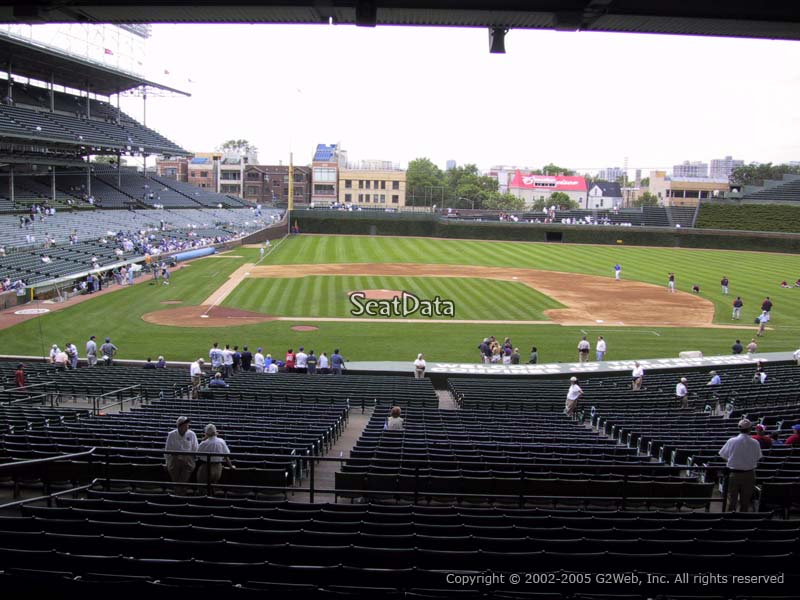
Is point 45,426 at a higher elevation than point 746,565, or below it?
below

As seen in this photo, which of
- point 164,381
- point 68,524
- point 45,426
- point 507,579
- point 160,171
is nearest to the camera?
point 507,579

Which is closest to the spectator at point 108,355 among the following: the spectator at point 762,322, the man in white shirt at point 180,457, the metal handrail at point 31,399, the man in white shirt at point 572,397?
the metal handrail at point 31,399

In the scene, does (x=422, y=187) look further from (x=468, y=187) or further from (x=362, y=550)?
(x=362, y=550)

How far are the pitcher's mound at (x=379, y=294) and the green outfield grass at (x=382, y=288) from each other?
90 cm

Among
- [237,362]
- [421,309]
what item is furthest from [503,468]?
[421,309]

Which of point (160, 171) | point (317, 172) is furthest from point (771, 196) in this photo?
point (160, 171)

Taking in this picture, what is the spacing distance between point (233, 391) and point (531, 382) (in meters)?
9.83

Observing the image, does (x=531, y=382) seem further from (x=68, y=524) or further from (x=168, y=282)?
(x=168, y=282)

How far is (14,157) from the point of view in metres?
52.2

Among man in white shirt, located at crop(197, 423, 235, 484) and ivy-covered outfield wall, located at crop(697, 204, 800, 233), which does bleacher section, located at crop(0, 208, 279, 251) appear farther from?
ivy-covered outfield wall, located at crop(697, 204, 800, 233)

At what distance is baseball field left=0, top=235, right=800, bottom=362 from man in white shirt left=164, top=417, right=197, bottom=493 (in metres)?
17.9

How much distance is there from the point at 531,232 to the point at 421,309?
4485 cm

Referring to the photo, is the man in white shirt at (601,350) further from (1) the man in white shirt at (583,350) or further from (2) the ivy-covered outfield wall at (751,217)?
(2) the ivy-covered outfield wall at (751,217)

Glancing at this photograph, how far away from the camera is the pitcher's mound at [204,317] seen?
31281 millimetres
